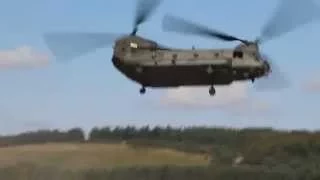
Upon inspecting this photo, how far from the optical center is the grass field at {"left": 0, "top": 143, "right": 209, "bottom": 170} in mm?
73875

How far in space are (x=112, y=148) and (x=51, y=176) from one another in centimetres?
520

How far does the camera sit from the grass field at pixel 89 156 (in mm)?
73875

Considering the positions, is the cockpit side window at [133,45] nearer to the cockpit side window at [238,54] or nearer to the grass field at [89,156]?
the cockpit side window at [238,54]

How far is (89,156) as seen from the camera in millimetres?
74812

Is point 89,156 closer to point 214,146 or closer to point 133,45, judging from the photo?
point 214,146

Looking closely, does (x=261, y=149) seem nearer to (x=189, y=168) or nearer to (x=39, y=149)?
(x=189, y=168)

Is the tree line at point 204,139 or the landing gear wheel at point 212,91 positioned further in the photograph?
the tree line at point 204,139

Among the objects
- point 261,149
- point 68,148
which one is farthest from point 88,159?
point 261,149

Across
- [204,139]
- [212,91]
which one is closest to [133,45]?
[212,91]

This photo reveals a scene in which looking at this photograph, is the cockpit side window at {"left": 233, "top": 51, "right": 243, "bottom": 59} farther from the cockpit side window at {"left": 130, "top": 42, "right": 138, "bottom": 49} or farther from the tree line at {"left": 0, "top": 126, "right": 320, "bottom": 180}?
the tree line at {"left": 0, "top": 126, "right": 320, "bottom": 180}

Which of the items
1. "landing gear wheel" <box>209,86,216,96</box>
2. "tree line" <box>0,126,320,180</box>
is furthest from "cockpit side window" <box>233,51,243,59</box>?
"tree line" <box>0,126,320,180</box>

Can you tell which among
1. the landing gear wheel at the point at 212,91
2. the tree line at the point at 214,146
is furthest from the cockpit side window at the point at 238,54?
the tree line at the point at 214,146

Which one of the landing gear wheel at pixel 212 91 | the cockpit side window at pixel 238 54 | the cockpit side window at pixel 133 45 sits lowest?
the landing gear wheel at pixel 212 91

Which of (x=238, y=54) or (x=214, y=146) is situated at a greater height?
(x=238, y=54)
